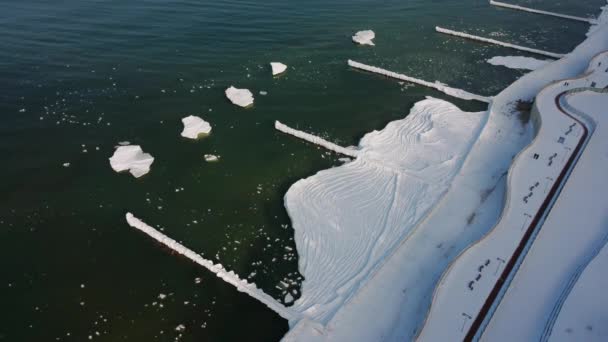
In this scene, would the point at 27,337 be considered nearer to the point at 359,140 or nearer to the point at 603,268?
the point at 359,140

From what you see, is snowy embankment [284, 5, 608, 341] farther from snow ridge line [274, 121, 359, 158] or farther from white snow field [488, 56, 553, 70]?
white snow field [488, 56, 553, 70]

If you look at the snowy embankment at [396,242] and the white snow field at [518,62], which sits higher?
the white snow field at [518,62]

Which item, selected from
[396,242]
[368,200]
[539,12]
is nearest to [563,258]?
[396,242]

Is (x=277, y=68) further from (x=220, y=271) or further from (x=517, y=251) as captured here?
(x=517, y=251)

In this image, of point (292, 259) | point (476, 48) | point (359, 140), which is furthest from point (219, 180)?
point (476, 48)

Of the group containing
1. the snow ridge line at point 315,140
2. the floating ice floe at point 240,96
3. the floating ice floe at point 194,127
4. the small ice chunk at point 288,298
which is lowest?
the small ice chunk at point 288,298

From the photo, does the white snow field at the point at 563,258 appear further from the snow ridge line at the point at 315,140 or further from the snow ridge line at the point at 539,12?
the snow ridge line at the point at 539,12

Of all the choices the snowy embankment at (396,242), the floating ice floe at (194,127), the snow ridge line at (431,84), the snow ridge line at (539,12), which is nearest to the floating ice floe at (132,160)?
the floating ice floe at (194,127)
